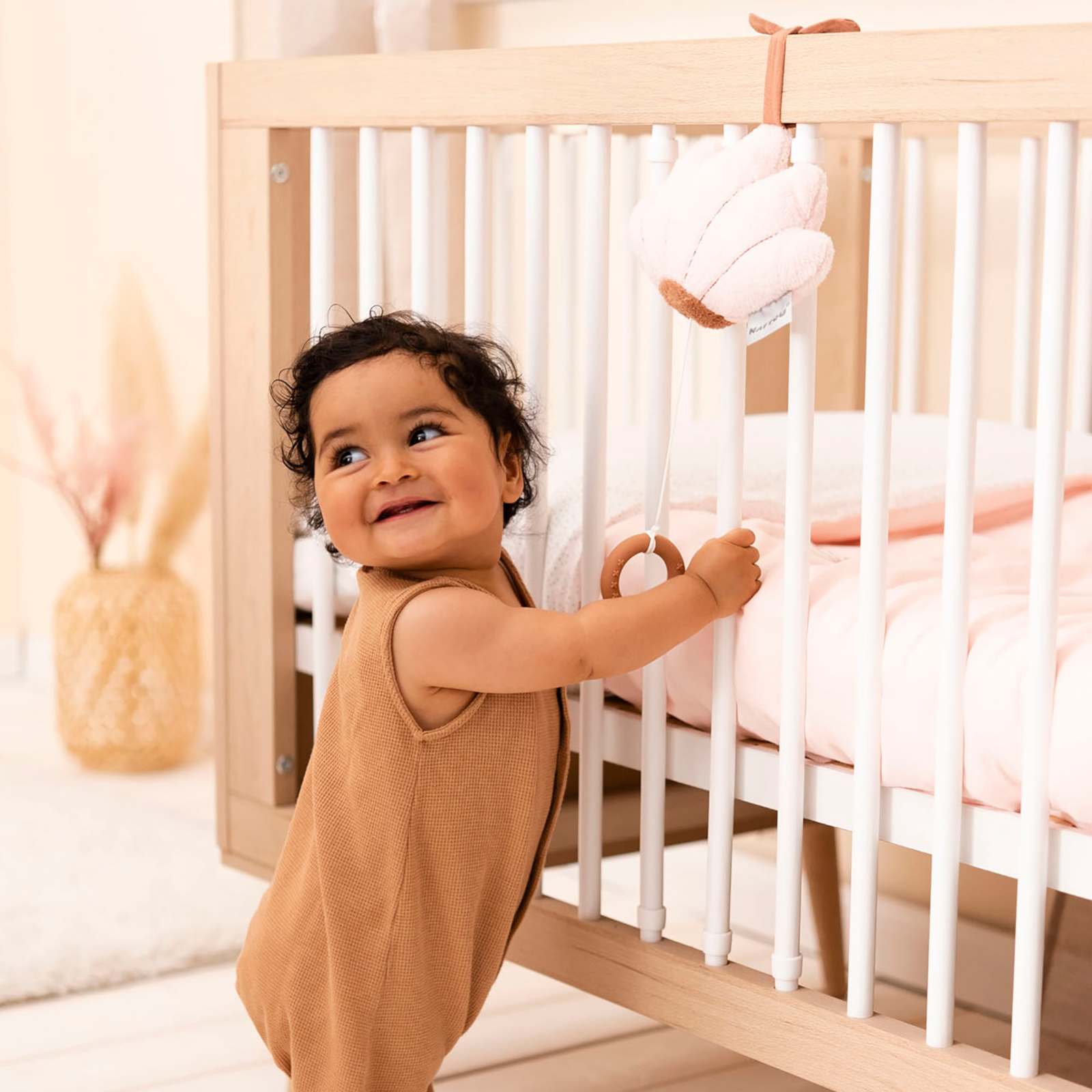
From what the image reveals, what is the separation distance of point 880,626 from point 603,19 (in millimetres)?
1333

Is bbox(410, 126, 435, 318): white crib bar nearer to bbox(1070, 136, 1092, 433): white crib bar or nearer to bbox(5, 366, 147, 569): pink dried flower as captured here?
bbox(1070, 136, 1092, 433): white crib bar

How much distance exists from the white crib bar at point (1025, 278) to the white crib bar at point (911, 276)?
11 cm

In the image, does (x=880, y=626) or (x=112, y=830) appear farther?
(x=112, y=830)

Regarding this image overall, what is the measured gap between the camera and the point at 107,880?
6.22 feet

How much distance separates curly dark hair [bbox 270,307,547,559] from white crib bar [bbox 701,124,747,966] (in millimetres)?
151

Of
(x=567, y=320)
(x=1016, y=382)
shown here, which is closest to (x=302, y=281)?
(x=567, y=320)

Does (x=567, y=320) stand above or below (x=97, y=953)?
above

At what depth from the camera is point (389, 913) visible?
1.03m

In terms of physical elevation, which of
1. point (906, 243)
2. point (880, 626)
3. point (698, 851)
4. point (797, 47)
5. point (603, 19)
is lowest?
point (698, 851)

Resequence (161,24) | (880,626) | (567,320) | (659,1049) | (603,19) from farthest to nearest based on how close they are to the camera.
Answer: (161,24) < (603,19) < (567,320) < (659,1049) < (880,626)

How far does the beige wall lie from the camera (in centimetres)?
263

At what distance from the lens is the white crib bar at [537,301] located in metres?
1.12

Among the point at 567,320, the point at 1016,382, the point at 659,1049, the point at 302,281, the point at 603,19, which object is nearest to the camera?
the point at 302,281

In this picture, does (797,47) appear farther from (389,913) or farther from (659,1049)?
(659,1049)
